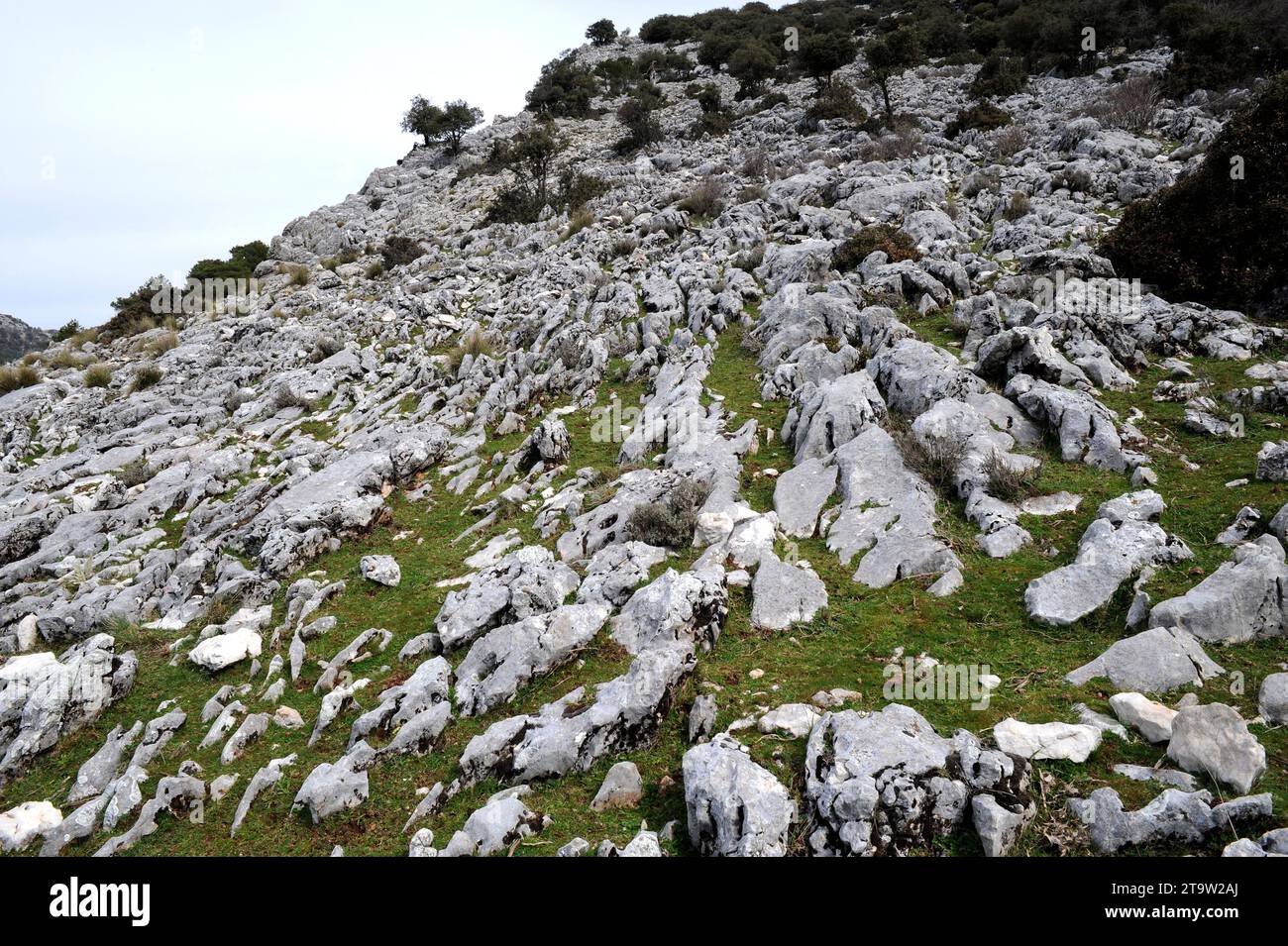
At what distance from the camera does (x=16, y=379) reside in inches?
1035

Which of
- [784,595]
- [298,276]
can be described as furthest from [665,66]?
[784,595]

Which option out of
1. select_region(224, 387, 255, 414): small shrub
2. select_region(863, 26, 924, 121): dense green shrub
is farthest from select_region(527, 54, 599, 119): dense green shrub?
select_region(224, 387, 255, 414): small shrub

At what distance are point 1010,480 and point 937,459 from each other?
3.53 feet

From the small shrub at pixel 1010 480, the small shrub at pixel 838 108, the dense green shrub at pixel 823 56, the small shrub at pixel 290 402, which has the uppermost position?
the dense green shrub at pixel 823 56

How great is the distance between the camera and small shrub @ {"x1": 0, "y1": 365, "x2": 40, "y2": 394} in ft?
86.0

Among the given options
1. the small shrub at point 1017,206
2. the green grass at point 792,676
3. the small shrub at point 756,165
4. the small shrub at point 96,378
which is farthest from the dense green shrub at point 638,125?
the green grass at point 792,676

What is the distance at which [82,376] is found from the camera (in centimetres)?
2627

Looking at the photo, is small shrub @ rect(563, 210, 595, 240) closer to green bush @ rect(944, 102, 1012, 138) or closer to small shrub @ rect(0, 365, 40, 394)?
green bush @ rect(944, 102, 1012, 138)

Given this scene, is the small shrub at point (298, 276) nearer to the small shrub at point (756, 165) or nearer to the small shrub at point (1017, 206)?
the small shrub at point (756, 165)

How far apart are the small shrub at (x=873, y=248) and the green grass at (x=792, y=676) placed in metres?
8.55

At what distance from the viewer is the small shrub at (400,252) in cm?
3312

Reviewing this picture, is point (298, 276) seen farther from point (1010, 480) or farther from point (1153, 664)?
point (1153, 664)
